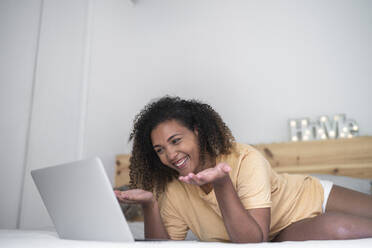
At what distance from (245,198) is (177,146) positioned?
11.9 inches

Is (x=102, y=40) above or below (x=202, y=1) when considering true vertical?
below

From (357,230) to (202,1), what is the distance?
8.10 ft

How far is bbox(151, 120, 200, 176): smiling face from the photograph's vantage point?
45.9 inches

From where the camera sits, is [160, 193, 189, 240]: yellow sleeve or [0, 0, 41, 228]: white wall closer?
[160, 193, 189, 240]: yellow sleeve

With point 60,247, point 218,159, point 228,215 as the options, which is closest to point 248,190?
point 228,215

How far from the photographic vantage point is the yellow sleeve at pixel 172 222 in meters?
1.25

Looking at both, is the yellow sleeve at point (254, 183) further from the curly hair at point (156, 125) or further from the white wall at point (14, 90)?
the white wall at point (14, 90)

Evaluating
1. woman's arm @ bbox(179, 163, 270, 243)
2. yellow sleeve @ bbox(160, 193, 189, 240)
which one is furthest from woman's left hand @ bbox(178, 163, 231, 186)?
yellow sleeve @ bbox(160, 193, 189, 240)

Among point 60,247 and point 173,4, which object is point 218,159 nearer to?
point 60,247

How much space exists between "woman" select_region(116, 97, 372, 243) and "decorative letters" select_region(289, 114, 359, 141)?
0.98 m

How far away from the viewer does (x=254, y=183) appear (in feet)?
3.32

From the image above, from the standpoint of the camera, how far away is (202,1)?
113 inches

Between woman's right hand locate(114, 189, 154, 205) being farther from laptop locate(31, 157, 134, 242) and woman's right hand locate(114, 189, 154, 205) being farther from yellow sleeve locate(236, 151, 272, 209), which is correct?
yellow sleeve locate(236, 151, 272, 209)

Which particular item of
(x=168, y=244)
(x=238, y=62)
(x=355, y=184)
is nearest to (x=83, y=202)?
(x=168, y=244)
